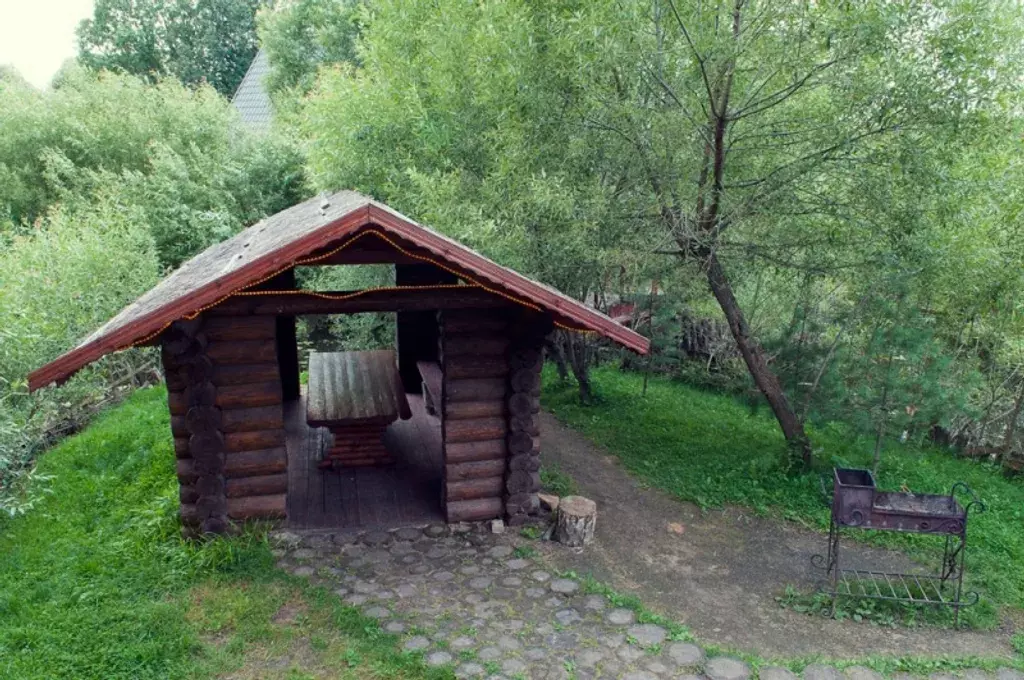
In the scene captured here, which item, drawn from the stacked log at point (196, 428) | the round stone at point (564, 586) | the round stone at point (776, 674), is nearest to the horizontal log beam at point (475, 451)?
the round stone at point (564, 586)

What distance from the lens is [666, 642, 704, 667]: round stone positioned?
527 centimetres

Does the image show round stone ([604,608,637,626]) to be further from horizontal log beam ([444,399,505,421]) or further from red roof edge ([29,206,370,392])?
red roof edge ([29,206,370,392])

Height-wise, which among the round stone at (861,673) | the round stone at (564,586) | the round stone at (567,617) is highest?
the round stone at (564,586)

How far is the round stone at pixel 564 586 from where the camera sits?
6.14m

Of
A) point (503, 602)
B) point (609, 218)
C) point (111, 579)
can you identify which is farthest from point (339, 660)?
point (609, 218)

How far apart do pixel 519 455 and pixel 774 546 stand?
2.78 m

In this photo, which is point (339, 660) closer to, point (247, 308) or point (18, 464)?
point (247, 308)

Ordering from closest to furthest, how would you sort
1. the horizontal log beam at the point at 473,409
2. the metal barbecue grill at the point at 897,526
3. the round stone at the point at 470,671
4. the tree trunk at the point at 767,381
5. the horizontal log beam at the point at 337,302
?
the round stone at the point at 470,671 → the metal barbecue grill at the point at 897,526 → the horizontal log beam at the point at 337,302 → the horizontal log beam at the point at 473,409 → the tree trunk at the point at 767,381

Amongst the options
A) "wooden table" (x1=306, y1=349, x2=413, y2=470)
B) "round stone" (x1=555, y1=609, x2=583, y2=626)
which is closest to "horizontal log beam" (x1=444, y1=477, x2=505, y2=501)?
"wooden table" (x1=306, y1=349, x2=413, y2=470)

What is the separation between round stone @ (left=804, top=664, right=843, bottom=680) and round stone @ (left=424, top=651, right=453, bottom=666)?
256cm

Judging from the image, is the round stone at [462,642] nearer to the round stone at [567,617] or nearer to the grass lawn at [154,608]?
the grass lawn at [154,608]

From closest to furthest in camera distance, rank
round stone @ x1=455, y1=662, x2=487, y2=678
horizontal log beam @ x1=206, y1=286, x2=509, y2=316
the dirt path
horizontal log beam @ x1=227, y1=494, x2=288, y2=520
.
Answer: round stone @ x1=455, y1=662, x2=487, y2=678 < the dirt path < horizontal log beam @ x1=206, y1=286, x2=509, y2=316 < horizontal log beam @ x1=227, y1=494, x2=288, y2=520

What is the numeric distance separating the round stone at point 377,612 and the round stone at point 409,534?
115cm

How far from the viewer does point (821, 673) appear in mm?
5176
